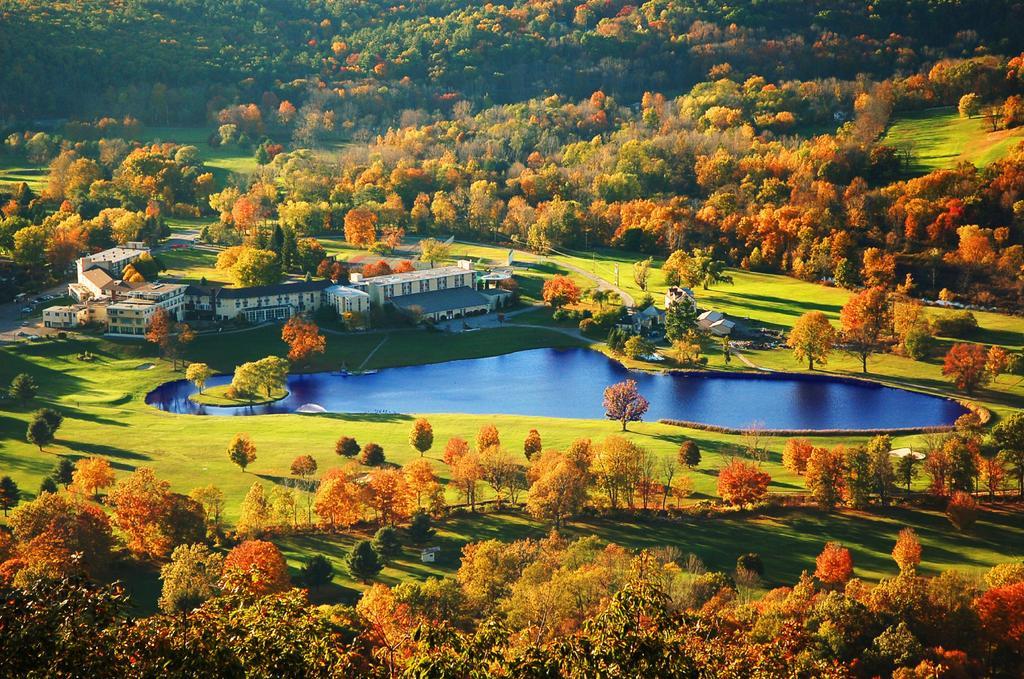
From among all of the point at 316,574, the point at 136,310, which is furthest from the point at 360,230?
the point at 316,574

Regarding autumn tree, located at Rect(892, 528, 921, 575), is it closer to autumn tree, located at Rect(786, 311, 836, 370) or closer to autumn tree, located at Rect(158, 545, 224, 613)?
autumn tree, located at Rect(158, 545, 224, 613)

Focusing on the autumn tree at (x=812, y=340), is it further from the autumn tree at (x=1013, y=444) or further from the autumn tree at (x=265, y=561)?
the autumn tree at (x=265, y=561)

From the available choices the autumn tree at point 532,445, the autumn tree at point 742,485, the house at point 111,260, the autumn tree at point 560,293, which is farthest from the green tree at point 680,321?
the house at point 111,260

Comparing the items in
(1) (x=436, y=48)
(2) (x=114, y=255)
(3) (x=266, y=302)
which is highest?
(1) (x=436, y=48)

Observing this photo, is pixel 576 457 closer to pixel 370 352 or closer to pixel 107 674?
pixel 370 352

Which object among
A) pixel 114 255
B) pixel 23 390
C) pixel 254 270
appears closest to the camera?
pixel 23 390

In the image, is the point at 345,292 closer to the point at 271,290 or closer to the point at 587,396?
the point at 271,290

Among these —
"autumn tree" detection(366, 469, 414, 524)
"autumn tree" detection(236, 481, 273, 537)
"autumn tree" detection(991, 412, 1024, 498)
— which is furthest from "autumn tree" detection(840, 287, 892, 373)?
"autumn tree" detection(236, 481, 273, 537)
